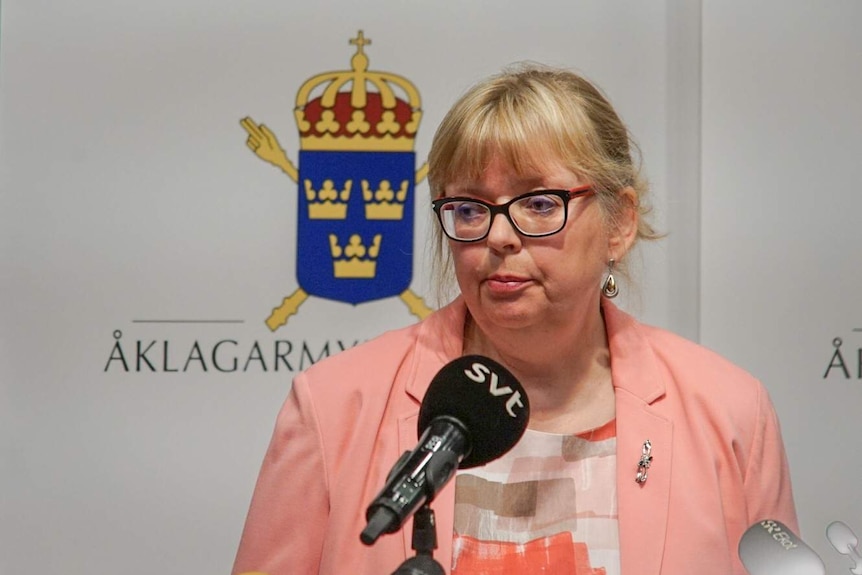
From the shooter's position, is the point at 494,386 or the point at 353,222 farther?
the point at 353,222

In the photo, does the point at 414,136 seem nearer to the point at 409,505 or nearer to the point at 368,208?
the point at 368,208

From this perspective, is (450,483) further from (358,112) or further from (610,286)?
(358,112)

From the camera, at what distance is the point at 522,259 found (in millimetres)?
1671

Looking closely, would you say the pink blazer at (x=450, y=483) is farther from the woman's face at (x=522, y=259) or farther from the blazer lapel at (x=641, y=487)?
the woman's face at (x=522, y=259)

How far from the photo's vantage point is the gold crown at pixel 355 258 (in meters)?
2.64

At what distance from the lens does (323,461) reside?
5.69ft

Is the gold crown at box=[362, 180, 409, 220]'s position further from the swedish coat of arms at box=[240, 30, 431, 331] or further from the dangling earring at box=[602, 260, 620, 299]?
the dangling earring at box=[602, 260, 620, 299]

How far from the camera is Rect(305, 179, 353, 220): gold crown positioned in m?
2.64

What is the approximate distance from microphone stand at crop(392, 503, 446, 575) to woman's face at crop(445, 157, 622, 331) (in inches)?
23.5

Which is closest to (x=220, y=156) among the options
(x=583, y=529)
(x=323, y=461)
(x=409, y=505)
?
(x=323, y=461)

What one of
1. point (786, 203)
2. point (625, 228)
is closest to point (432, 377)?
point (625, 228)

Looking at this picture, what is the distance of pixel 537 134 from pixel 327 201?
1.03m

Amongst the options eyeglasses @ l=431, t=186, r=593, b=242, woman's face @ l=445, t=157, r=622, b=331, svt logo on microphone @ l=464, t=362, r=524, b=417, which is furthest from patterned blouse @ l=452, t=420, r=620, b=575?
svt logo on microphone @ l=464, t=362, r=524, b=417

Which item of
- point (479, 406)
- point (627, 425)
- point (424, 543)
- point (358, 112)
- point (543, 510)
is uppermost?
point (358, 112)
